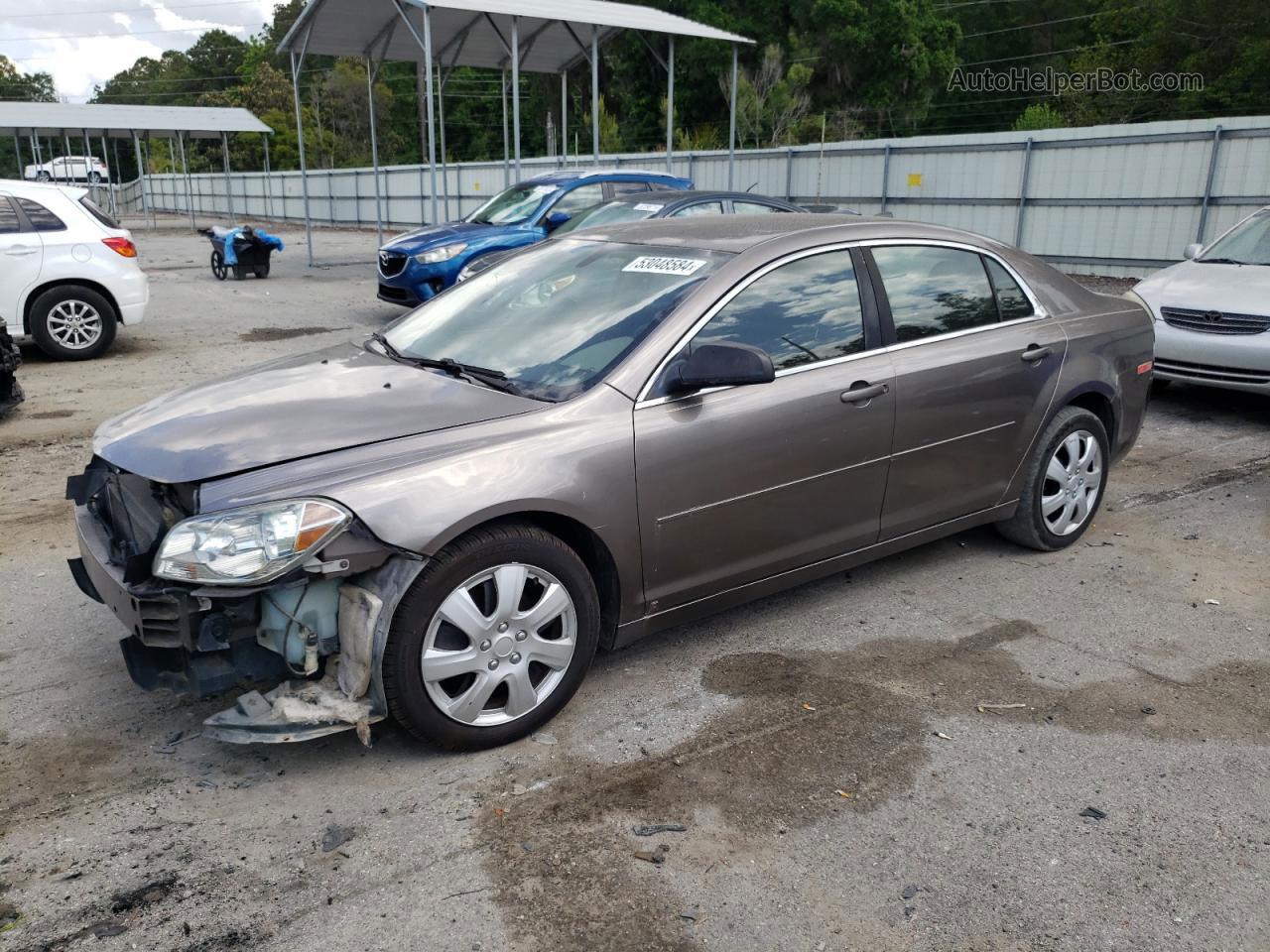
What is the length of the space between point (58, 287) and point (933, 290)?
878 cm

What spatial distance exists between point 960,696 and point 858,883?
117 centimetres

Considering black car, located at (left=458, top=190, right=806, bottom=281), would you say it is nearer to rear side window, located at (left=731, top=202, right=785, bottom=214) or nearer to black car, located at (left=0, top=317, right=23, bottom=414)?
rear side window, located at (left=731, top=202, right=785, bottom=214)

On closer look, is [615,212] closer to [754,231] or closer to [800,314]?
[754,231]

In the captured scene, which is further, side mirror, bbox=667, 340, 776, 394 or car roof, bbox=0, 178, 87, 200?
car roof, bbox=0, 178, 87, 200

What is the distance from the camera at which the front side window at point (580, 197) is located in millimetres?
13038

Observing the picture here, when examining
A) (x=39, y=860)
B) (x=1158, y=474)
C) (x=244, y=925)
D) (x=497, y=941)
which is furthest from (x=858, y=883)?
(x=1158, y=474)

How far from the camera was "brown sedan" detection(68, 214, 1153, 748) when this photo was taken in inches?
120

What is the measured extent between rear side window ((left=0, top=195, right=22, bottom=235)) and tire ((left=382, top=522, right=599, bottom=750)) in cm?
863

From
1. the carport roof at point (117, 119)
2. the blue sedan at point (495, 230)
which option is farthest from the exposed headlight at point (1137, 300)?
the carport roof at point (117, 119)

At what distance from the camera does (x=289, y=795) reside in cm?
312

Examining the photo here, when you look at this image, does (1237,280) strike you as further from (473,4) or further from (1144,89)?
(1144,89)

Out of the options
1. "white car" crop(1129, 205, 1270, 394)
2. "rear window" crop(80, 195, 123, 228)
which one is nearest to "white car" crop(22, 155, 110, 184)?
"rear window" crop(80, 195, 123, 228)

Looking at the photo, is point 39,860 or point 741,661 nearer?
point 39,860

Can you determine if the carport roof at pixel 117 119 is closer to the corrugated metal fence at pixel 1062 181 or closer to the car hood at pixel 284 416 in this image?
the corrugated metal fence at pixel 1062 181
